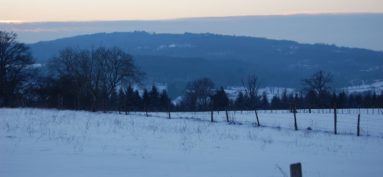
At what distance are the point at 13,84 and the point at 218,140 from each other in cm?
4945

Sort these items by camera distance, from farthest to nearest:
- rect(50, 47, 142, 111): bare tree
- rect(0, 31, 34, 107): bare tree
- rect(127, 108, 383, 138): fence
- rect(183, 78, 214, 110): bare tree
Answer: rect(183, 78, 214, 110): bare tree, rect(50, 47, 142, 111): bare tree, rect(0, 31, 34, 107): bare tree, rect(127, 108, 383, 138): fence

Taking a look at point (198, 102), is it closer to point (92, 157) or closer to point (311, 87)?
point (311, 87)

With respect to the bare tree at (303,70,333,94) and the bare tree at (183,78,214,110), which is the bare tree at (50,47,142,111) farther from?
the bare tree at (303,70,333,94)

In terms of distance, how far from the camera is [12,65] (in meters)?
63.5

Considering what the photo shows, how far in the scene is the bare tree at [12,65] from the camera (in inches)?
2446

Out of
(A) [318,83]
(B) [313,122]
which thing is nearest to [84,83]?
(B) [313,122]

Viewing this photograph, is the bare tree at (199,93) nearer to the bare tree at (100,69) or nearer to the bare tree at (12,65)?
the bare tree at (100,69)

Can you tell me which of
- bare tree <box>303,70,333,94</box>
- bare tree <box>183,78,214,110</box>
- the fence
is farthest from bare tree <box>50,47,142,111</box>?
bare tree <box>303,70,333,94</box>

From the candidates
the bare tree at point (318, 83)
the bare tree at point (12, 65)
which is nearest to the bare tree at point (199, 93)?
the bare tree at point (318, 83)

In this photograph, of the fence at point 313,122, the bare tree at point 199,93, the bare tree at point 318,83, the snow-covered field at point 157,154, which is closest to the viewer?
the snow-covered field at point 157,154

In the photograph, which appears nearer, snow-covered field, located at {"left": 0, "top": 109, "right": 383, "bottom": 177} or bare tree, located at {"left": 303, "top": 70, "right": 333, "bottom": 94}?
snow-covered field, located at {"left": 0, "top": 109, "right": 383, "bottom": 177}

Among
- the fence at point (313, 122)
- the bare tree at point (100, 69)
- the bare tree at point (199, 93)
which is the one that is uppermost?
the bare tree at point (100, 69)

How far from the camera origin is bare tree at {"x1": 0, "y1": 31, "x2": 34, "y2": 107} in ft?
204

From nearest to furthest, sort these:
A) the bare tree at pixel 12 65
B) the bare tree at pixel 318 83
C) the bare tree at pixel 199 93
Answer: the bare tree at pixel 12 65
the bare tree at pixel 318 83
the bare tree at pixel 199 93
